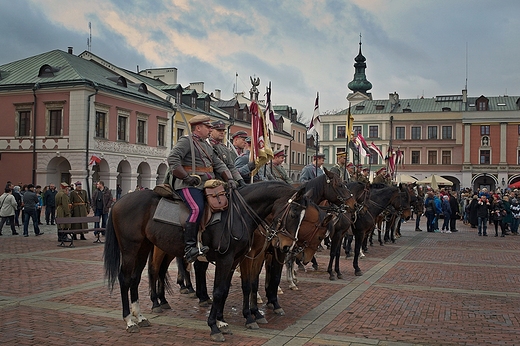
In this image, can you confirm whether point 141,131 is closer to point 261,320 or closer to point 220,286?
point 261,320

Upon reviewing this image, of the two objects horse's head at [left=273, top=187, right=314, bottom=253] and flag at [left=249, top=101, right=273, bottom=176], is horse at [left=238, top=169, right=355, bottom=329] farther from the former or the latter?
flag at [left=249, top=101, right=273, bottom=176]

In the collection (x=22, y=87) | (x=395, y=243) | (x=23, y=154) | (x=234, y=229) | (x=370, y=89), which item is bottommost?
(x=395, y=243)

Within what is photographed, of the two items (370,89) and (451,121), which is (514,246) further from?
(370,89)

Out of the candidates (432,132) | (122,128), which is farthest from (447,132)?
(122,128)

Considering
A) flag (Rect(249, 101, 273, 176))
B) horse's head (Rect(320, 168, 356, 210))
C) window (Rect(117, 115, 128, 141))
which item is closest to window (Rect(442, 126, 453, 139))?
window (Rect(117, 115, 128, 141))

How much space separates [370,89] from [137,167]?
2345 inches

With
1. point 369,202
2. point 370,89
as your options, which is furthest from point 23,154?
point 370,89

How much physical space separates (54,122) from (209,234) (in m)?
31.7

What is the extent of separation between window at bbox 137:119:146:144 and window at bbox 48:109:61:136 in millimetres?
6336

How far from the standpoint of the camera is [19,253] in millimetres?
14875

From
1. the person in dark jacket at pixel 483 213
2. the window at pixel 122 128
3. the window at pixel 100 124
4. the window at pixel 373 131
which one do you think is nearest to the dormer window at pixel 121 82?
the window at pixel 122 128

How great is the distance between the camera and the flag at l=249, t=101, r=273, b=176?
988 centimetres

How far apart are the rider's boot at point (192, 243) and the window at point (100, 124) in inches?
1202

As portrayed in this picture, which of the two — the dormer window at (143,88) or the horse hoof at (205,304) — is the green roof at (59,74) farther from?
the horse hoof at (205,304)
